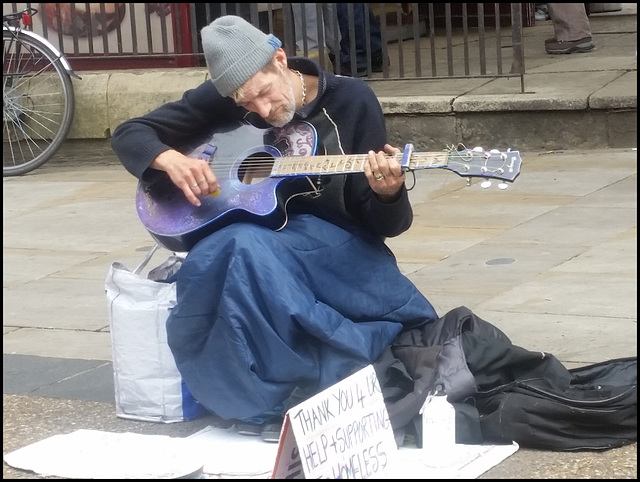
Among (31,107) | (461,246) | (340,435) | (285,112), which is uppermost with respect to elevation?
(285,112)

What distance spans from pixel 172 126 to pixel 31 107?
460 centimetres

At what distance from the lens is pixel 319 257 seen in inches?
131

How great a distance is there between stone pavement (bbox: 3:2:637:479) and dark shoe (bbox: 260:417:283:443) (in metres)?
0.28

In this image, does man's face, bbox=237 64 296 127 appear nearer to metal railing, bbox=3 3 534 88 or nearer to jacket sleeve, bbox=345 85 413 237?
jacket sleeve, bbox=345 85 413 237

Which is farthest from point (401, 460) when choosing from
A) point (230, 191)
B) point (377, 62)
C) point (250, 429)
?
point (377, 62)

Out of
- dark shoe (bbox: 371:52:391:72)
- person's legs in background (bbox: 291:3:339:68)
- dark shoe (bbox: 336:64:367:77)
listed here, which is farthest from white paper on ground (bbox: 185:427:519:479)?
dark shoe (bbox: 371:52:391:72)

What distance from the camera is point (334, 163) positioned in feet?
10.8

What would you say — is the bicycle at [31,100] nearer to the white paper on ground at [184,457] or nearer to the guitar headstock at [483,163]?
the white paper on ground at [184,457]

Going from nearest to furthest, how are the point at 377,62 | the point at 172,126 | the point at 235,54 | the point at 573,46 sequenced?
the point at 235,54 < the point at 172,126 < the point at 377,62 < the point at 573,46

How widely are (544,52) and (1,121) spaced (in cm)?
431

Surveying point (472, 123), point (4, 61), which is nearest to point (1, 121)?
point (4, 61)

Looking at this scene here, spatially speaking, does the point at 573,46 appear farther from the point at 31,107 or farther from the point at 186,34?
the point at 31,107

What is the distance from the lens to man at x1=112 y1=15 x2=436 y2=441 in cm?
314

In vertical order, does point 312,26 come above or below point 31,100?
above
